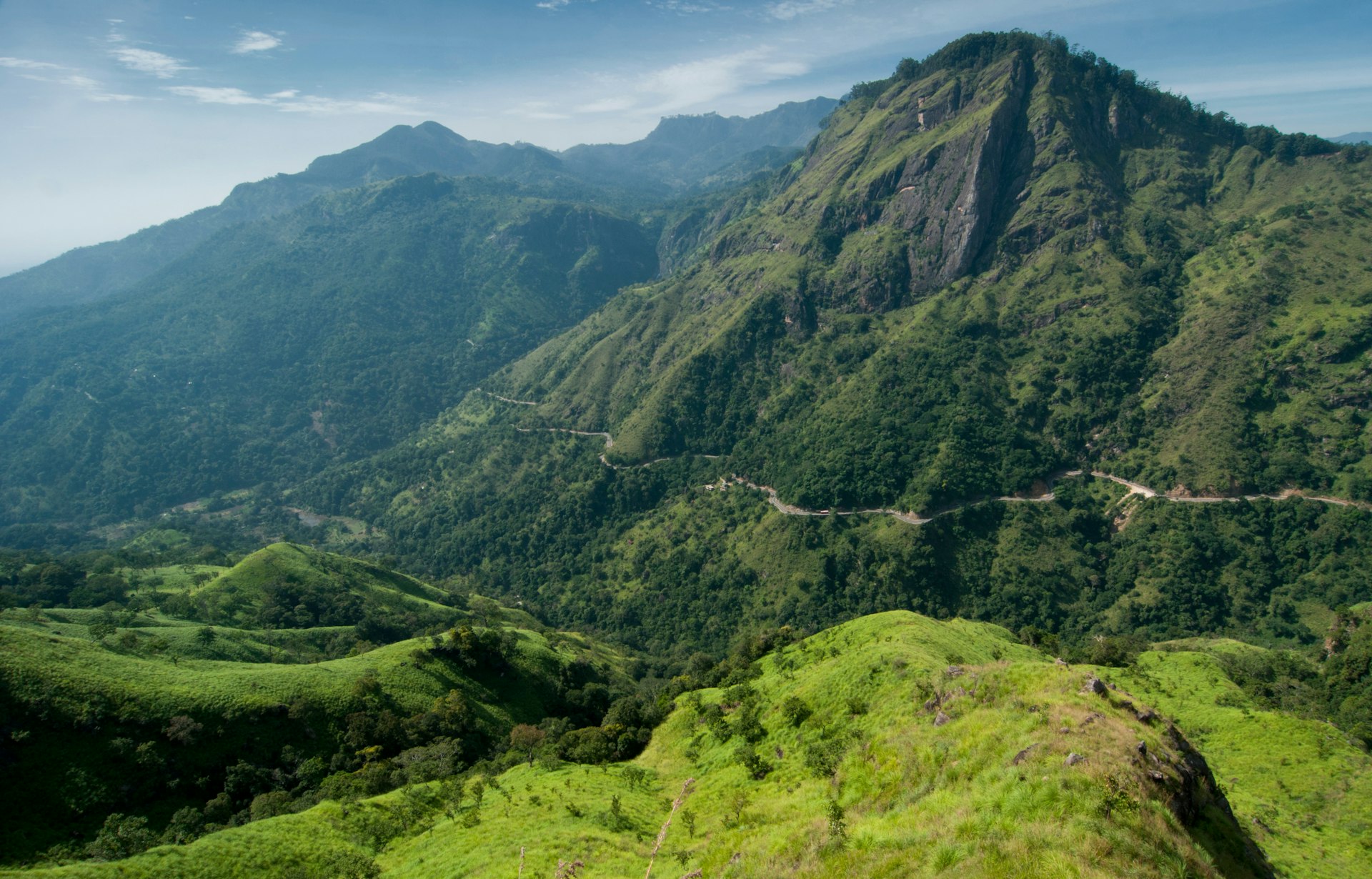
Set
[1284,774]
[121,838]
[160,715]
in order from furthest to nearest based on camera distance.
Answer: [160,715] → [1284,774] → [121,838]

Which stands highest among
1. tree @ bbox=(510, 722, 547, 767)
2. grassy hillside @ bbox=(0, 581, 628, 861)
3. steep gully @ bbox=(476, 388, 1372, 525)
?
grassy hillside @ bbox=(0, 581, 628, 861)

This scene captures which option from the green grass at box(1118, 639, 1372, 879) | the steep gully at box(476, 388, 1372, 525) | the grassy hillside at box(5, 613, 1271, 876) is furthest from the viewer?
the steep gully at box(476, 388, 1372, 525)

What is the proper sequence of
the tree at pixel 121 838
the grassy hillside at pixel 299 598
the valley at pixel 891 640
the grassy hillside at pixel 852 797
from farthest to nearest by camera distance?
the grassy hillside at pixel 299 598 → the tree at pixel 121 838 → the valley at pixel 891 640 → the grassy hillside at pixel 852 797

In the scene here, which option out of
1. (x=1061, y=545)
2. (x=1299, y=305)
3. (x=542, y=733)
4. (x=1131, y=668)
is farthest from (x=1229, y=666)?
(x=1299, y=305)

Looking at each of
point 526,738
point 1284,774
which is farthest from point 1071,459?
point 526,738

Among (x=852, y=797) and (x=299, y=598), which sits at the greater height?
(x=852, y=797)

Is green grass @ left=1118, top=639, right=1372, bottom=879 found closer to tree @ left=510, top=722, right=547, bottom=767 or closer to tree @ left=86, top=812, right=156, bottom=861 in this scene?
tree @ left=510, top=722, right=547, bottom=767

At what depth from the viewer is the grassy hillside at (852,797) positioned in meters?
20.8

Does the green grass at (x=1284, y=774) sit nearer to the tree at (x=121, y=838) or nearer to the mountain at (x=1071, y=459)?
the mountain at (x=1071, y=459)

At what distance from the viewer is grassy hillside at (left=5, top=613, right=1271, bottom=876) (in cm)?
2083

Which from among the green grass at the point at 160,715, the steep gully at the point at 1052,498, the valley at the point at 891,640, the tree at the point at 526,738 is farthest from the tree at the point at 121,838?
the steep gully at the point at 1052,498

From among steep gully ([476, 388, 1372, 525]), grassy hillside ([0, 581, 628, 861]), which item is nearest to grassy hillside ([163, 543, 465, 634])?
grassy hillside ([0, 581, 628, 861])

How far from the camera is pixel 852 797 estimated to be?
103 feet

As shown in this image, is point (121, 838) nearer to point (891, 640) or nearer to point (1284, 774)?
point (891, 640)
